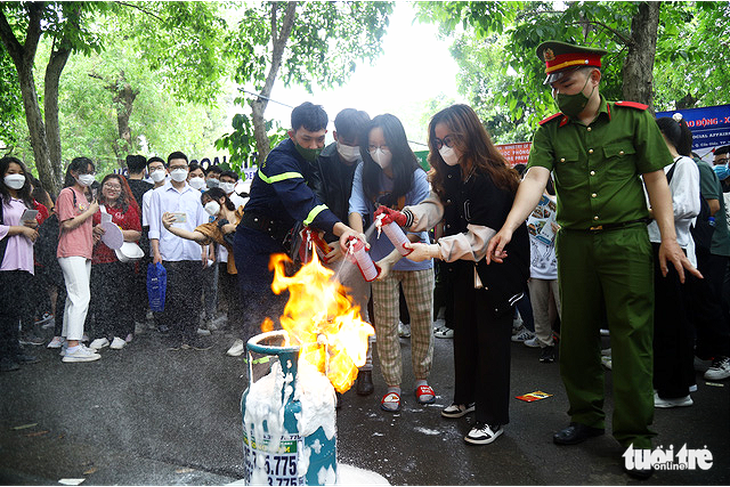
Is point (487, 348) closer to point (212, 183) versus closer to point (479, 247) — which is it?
point (479, 247)

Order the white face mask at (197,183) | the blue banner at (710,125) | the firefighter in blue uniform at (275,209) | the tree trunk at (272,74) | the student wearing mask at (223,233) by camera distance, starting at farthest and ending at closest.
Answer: the blue banner at (710,125) < the white face mask at (197,183) < the student wearing mask at (223,233) < the tree trunk at (272,74) < the firefighter in blue uniform at (275,209)

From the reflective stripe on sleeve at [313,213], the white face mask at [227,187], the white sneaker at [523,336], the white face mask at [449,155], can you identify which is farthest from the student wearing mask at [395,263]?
the white face mask at [227,187]

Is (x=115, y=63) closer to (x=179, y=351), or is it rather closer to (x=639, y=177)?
(x=179, y=351)

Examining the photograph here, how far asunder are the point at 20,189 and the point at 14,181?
0.21 meters

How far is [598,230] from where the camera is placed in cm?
317

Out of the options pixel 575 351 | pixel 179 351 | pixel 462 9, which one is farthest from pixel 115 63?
pixel 575 351

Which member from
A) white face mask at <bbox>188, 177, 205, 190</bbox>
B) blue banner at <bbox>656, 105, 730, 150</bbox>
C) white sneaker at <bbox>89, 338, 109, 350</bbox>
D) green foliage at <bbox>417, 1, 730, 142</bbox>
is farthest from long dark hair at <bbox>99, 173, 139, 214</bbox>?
blue banner at <bbox>656, 105, 730, 150</bbox>

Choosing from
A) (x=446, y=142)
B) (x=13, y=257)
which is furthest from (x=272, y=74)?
(x=13, y=257)

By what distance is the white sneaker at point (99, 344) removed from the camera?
613 centimetres

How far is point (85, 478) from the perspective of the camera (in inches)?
116

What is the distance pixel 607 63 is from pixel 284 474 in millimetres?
4948

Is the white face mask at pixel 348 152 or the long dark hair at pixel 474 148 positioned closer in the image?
the long dark hair at pixel 474 148

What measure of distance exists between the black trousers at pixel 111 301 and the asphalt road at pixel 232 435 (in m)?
1.20

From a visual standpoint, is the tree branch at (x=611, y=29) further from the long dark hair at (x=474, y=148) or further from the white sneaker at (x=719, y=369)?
the white sneaker at (x=719, y=369)
